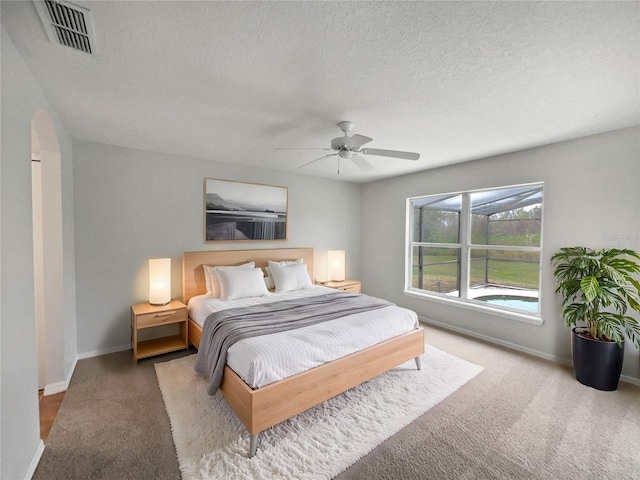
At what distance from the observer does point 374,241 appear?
5273 mm

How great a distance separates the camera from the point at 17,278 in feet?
4.87

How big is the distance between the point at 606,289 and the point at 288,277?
10.9 feet

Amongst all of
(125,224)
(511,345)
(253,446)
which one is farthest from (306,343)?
(511,345)

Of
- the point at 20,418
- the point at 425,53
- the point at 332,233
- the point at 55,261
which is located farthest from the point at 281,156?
the point at 20,418

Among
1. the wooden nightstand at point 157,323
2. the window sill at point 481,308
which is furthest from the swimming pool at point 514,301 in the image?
the wooden nightstand at point 157,323

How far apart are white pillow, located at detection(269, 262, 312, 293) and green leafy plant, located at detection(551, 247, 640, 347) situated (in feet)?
9.60

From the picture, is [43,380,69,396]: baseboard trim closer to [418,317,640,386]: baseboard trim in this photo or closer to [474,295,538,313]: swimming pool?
[418,317,640,386]: baseboard trim

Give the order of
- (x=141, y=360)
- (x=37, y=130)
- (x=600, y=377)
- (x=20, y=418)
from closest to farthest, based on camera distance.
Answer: (x=20, y=418) < (x=37, y=130) < (x=600, y=377) < (x=141, y=360)

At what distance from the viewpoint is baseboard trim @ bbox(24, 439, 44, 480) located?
1.56 m

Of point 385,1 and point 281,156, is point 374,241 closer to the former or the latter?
point 281,156

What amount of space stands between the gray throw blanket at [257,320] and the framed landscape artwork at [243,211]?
1.41 m

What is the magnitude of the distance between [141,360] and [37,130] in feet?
7.84

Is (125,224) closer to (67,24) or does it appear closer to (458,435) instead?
(67,24)

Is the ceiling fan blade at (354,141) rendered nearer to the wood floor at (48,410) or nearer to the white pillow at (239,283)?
the white pillow at (239,283)
